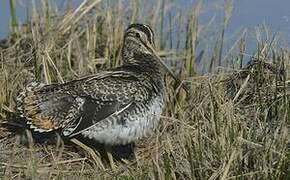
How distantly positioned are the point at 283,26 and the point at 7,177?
252 centimetres

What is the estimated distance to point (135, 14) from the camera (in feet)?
22.1

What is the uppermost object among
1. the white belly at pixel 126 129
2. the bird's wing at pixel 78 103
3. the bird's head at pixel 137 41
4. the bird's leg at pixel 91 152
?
the bird's head at pixel 137 41

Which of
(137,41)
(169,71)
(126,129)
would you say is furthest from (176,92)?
(126,129)

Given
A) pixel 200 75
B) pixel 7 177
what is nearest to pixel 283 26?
pixel 200 75

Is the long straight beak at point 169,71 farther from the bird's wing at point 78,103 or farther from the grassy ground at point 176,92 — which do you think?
the bird's wing at point 78,103

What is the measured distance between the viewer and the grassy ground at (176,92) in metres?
3.93

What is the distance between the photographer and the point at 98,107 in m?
4.81

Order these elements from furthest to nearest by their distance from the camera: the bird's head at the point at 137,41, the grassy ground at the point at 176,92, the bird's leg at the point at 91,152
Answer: the bird's head at the point at 137,41 < the bird's leg at the point at 91,152 < the grassy ground at the point at 176,92

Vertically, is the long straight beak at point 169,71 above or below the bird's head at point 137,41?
below

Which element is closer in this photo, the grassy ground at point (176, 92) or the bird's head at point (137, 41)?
the grassy ground at point (176, 92)

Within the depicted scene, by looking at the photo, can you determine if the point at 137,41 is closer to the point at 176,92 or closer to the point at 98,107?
the point at 176,92

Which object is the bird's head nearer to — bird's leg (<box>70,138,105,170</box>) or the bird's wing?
the bird's wing

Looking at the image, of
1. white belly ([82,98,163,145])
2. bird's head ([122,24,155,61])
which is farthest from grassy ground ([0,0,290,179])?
bird's head ([122,24,155,61])

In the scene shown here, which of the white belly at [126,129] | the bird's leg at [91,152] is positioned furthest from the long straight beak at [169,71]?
the bird's leg at [91,152]
